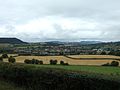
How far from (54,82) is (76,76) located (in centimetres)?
146

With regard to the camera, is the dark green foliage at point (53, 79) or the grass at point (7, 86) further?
the grass at point (7, 86)

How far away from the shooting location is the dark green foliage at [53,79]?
10.9 meters

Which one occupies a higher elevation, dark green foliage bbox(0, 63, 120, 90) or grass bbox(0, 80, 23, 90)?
dark green foliage bbox(0, 63, 120, 90)

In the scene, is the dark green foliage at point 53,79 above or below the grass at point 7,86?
above

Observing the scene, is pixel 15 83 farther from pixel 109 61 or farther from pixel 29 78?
pixel 109 61

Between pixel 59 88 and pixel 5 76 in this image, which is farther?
pixel 5 76

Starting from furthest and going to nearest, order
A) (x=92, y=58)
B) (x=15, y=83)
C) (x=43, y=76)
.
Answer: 1. (x=92, y=58)
2. (x=15, y=83)
3. (x=43, y=76)

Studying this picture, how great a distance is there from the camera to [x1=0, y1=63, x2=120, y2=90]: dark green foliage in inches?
428

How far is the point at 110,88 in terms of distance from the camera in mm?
10484

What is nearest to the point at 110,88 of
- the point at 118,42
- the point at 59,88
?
the point at 59,88

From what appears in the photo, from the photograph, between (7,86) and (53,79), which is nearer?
(53,79)

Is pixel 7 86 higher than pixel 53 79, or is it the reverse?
pixel 53 79

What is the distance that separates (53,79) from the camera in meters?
13.0

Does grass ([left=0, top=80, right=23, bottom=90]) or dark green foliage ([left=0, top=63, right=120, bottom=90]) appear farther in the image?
grass ([left=0, top=80, right=23, bottom=90])
